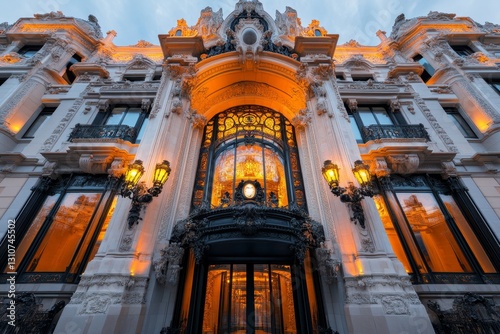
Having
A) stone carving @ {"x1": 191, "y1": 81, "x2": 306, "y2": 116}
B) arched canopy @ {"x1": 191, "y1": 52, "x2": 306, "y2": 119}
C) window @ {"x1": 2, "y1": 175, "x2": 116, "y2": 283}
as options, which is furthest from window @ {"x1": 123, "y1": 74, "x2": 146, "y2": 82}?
window @ {"x1": 2, "y1": 175, "x2": 116, "y2": 283}

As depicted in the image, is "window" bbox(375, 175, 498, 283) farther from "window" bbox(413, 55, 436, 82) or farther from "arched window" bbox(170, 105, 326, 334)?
"window" bbox(413, 55, 436, 82)

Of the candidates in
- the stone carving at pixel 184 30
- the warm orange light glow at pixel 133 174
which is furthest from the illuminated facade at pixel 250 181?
the stone carving at pixel 184 30

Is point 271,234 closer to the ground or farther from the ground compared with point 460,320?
farther from the ground

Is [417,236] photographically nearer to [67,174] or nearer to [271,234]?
Answer: [271,234]

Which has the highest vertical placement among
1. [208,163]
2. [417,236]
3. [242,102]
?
[242,102]

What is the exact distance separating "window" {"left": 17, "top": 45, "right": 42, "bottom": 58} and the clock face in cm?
1587

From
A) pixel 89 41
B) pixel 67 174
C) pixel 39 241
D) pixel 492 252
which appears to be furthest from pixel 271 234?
pixel 89 41

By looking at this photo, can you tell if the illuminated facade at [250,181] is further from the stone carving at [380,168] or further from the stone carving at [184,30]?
the stone carving at [184,30]

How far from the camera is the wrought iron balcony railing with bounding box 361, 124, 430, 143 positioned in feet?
32.9

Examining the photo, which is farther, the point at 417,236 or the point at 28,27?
the point at 28,27

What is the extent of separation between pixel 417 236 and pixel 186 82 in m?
10.8

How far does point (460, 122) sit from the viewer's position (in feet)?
38.2

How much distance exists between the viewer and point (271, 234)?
22.3 feet

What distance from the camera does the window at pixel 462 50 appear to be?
1491 centimetres
